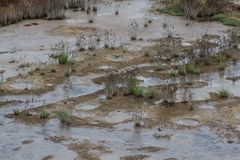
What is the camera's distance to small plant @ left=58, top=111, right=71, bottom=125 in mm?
13922

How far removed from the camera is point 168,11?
2691 cm

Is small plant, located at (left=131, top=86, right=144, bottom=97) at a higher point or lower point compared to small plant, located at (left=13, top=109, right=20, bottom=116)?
higher

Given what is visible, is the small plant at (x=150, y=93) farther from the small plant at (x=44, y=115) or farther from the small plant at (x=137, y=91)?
the small plant at (x=44, y=115)

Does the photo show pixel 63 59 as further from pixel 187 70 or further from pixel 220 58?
pixel 220 58

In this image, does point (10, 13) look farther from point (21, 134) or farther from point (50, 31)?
point (21, 134)

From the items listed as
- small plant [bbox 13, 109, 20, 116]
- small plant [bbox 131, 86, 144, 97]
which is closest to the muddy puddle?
small plant [bbox 13, 109, 20, 116]

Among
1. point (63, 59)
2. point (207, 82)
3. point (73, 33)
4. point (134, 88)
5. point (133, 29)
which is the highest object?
point (133, 29)

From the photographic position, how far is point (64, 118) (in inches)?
550

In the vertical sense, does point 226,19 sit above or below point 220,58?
above

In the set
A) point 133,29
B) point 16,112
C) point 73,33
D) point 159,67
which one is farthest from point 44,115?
point 133,29

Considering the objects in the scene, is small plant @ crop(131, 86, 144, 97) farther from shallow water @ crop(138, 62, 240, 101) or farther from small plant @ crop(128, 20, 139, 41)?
small plant @ crop(128, 20, 139, 41)

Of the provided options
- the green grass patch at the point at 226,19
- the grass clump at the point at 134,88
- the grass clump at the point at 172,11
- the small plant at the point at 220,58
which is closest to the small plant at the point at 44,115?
the grass clump at the point at 134,88

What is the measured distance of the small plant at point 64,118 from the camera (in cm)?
1392

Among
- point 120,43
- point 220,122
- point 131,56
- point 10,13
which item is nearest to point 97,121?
point 220,122
